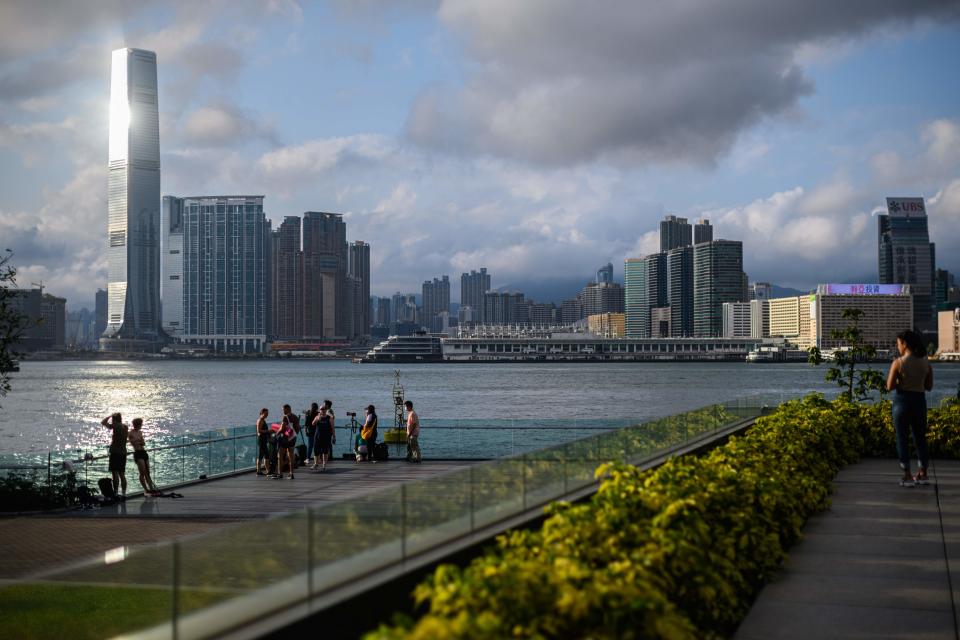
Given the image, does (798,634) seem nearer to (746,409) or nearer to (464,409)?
(746,409)

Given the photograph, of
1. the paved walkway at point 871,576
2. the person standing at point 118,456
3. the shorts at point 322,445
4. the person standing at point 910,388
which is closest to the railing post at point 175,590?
the paved walkway at point 871,576

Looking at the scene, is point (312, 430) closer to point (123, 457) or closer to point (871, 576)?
point (123, 457)

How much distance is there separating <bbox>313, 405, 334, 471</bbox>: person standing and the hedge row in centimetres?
1437

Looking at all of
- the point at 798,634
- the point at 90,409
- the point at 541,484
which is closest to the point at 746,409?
the point at 541,484

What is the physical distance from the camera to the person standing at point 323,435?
22625mm

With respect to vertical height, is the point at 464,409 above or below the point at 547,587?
below

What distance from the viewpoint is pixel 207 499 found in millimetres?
18781

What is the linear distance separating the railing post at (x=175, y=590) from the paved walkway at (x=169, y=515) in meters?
9.41

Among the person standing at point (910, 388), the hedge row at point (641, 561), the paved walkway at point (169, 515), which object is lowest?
the paved walkway at point (169, 515)

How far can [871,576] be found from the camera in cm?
709

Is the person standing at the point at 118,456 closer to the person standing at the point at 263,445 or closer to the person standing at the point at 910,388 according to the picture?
the person standing at the point at 263,445

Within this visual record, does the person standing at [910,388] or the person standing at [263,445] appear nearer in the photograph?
the person standing at [910,388]

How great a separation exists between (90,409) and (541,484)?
9076cm

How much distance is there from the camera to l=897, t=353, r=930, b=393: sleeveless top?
34.9 ft
